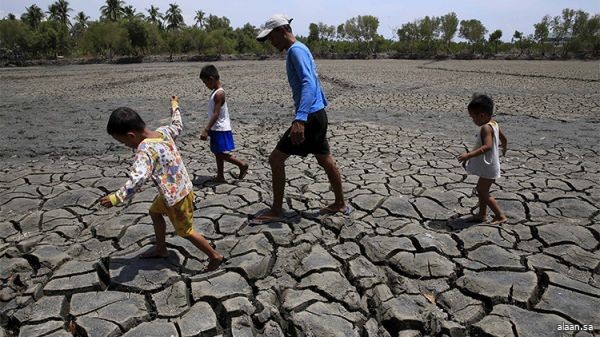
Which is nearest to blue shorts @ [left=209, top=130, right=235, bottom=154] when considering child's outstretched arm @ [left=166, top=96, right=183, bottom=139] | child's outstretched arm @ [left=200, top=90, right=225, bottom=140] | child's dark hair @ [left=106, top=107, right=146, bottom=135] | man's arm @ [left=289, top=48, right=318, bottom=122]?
child's outstretched arm @ [left=200, top=90, right=225, bottom=140]

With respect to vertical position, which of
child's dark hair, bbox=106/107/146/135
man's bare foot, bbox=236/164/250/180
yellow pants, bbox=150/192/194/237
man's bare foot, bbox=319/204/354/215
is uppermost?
child's dark hair, bbox=106/107/146/135

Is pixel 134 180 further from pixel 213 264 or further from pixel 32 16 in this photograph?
pixel 32 16

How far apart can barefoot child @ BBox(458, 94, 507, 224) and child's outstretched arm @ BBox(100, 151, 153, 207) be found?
2.16 m

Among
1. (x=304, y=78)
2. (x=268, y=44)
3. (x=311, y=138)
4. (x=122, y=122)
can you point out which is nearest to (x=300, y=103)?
(x=304, y=78)

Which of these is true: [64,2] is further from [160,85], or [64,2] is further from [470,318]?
[470,318]

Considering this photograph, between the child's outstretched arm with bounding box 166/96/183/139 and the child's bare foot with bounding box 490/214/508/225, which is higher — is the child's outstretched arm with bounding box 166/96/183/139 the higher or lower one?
the higher one

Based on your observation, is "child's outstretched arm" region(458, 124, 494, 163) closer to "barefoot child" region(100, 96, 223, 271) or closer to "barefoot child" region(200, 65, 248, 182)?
"barefoot child" region(100, 96, 223, 271)

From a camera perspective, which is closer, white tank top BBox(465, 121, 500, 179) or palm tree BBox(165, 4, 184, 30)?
white tank top BBox(465, 121, 500, 179)

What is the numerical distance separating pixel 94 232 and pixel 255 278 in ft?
5.30

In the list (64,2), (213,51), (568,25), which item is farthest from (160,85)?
(64,2)

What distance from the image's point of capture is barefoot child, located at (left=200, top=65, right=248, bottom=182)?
4.07 metres

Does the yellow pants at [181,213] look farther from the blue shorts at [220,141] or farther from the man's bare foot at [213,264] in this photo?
the blue shorts at [220,141]

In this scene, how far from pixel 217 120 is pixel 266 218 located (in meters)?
1.34

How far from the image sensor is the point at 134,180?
221 centimetres
